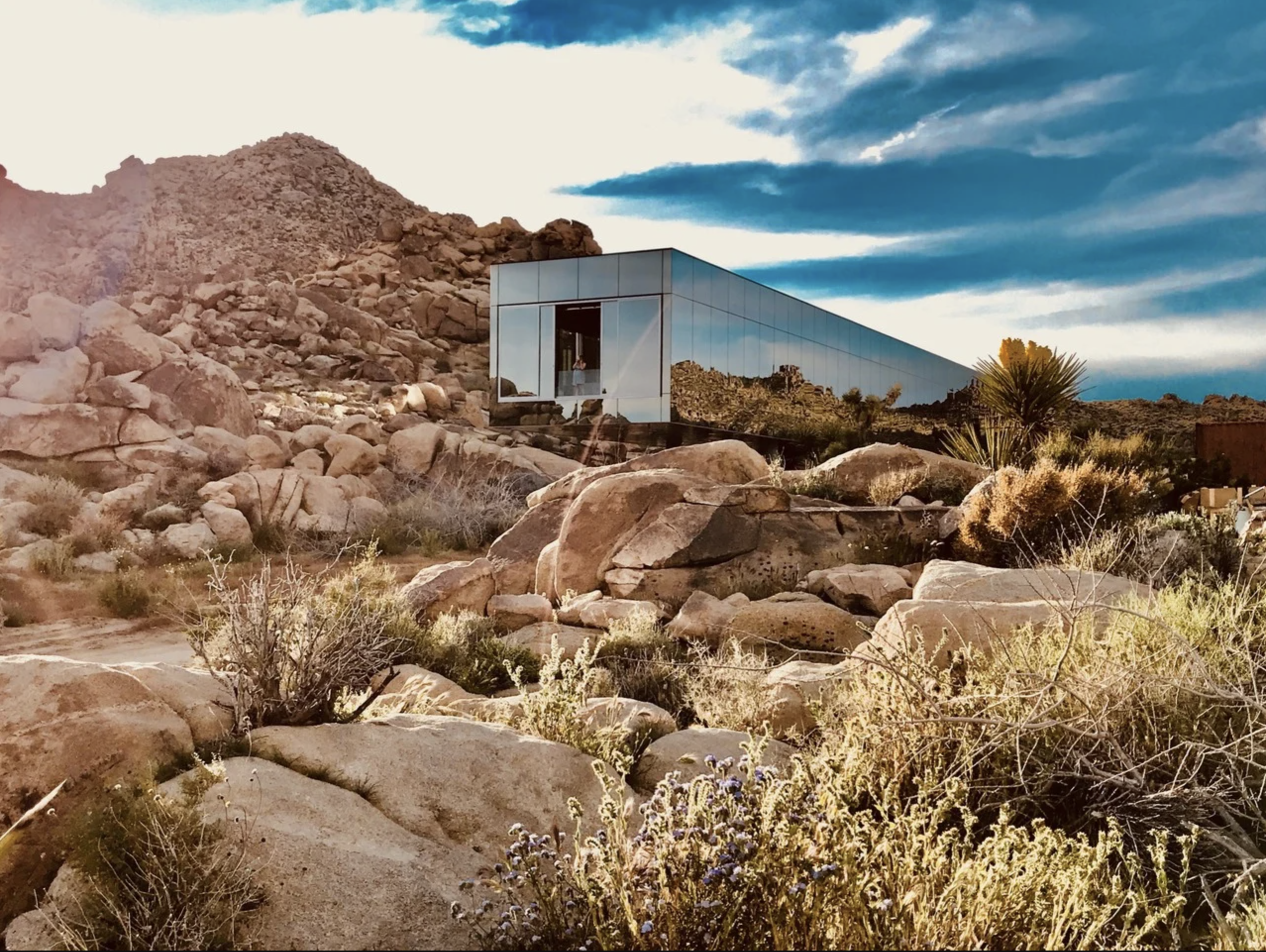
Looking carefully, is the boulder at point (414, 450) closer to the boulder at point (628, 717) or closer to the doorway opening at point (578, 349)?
the doorway opening at point (578, 349)

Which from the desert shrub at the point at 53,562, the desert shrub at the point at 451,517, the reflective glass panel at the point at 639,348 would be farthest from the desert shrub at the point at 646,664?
the reflective glass panel at the point at 639,348

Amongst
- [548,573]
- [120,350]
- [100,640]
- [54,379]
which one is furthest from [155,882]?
[120,350]

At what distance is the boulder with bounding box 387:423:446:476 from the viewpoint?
24312 mm

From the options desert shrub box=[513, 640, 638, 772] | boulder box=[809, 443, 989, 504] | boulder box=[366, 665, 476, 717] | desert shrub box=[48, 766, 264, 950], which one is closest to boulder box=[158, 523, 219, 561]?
boulder box=[809, 443, 989, 504]

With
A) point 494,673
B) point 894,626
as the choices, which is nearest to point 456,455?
point 494,673

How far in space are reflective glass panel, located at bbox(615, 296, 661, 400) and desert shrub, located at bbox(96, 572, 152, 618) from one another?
1352 cm

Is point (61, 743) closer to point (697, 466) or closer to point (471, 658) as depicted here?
point (471, 658)

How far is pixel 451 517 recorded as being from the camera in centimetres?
2062

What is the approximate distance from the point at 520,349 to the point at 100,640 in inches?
638

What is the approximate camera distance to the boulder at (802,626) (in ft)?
34.1

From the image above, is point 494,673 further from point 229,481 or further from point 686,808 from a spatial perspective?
point 229,481

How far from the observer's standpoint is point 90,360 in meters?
23.7

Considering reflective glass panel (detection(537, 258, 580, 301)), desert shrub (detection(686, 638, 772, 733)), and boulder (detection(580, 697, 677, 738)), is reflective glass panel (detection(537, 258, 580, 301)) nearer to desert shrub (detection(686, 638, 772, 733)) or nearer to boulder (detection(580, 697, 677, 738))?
desert shrub (detection(686, 638, 772, 733))

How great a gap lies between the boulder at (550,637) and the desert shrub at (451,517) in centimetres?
782
